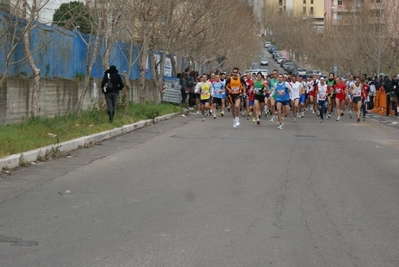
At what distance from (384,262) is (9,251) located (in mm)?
3404

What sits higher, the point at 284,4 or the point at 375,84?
the point at 284,4

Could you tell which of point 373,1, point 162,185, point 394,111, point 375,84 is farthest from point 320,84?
point 373,1

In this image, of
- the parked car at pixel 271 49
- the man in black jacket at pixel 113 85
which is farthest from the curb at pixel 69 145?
the parked car at pixel 271 49

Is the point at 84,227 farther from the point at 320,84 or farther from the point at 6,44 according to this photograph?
the point at 320,84

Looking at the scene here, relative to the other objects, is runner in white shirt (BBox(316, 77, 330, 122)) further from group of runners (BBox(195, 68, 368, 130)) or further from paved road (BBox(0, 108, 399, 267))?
Result: paved road (BBox(0, 108, 399, 267))

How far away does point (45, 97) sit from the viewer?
71.7ft

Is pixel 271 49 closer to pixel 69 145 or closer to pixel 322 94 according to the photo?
pixel 322 94

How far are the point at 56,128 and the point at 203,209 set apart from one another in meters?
9.54

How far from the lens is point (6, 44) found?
18.4 m

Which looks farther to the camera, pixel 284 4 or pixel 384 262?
pixel 284 4

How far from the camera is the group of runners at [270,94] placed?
24.3 meters

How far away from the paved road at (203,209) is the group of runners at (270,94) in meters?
7.47

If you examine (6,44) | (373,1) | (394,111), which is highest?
(373,1)

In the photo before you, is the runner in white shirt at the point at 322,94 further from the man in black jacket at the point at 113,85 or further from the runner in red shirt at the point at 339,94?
the man in black jacket at the point at 113,85
